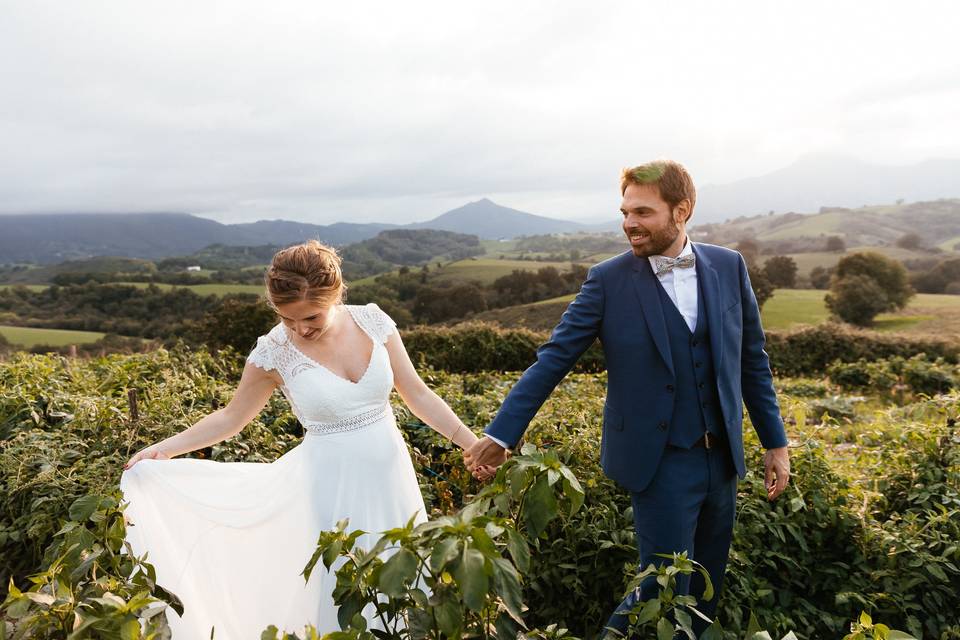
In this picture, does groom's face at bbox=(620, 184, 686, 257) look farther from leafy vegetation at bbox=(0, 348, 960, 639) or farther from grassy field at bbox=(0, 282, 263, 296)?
grassy field at bbox=(0, 282, 263, 296)

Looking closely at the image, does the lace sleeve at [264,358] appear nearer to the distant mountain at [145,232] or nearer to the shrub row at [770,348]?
the shrub row at [770,348]

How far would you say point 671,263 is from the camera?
8.57 ft

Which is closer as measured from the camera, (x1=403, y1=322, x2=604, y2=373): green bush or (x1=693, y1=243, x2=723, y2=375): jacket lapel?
(x1=693, y1=243, x2=723, y2=375): jacket lapel

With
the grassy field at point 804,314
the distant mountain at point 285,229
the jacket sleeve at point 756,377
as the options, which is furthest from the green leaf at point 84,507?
the distant mountain at point 285,229

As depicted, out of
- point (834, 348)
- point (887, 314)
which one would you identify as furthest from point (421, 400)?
point (887, 314)

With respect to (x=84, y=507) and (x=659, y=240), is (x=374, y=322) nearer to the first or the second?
(x=659, y=240)

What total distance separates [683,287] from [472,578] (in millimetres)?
1861

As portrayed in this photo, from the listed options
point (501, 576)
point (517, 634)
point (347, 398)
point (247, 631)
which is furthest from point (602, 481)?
point (501, 576)

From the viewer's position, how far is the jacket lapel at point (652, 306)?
98.0 inches

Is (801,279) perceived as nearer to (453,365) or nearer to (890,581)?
(453,365)

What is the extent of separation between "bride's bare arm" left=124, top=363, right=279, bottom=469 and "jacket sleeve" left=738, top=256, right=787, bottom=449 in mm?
2160

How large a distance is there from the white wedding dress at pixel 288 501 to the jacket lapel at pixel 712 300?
1438 mm

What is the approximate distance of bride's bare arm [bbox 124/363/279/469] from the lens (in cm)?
284

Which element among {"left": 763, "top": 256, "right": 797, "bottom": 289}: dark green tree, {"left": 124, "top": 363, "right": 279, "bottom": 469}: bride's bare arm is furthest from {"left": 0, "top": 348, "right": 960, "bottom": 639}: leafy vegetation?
{"left": 763, "top": 256, "right": 797, "bottom": 289}: dark green tree
